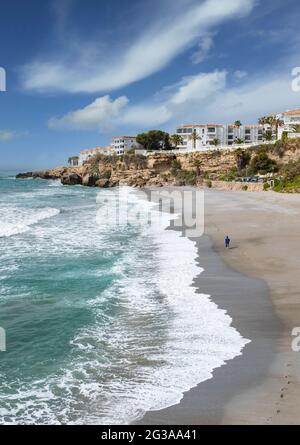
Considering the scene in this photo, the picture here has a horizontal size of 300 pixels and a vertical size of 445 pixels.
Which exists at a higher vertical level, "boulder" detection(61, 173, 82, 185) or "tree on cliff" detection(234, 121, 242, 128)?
"tree on cliff" detection(234, 121, 242, 128)

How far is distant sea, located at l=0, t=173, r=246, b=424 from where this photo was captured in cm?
751

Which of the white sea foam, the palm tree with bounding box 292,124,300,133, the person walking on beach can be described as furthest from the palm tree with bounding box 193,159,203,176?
the person walking on beach

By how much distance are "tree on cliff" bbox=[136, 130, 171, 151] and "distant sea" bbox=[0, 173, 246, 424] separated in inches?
3724

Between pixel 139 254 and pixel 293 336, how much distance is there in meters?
10.6

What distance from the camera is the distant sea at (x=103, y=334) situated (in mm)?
7512

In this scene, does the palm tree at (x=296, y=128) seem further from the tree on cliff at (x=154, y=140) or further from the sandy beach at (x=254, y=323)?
the sandy beach at (x=254, y=323)

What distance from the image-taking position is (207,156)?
288 ft

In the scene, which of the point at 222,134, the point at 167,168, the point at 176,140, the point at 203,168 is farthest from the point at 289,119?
the point at 167,168

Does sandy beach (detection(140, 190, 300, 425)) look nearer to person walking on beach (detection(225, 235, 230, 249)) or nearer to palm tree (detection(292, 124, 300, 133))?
person walking on beach (detection(225, 235, 230, 249))

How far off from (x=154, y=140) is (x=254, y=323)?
4129 inches

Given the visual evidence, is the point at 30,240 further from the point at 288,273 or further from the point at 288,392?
the point at 288,392

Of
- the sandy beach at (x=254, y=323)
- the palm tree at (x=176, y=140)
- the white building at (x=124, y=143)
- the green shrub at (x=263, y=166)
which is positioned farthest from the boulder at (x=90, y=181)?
the sandy beach at (x=254, y=323)

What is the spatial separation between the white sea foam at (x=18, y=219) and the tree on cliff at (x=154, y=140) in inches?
2913
